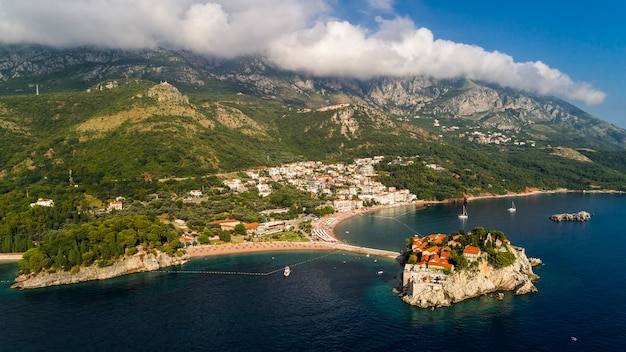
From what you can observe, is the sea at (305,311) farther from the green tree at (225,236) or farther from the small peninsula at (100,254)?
the green tree at (225,236)

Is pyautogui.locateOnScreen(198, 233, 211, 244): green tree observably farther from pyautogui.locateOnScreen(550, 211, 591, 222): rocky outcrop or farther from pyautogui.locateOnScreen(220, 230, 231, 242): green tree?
pyautogui.locateOnScreen(550, 211, 591, 222): rocky outcrop

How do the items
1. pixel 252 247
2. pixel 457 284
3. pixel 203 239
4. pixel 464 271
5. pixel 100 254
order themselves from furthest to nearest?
pixel 203 239
pixel 252 247
pixel 100 254
pixel 464 271
pixel 457 284

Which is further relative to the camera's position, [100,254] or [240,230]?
[240,230]

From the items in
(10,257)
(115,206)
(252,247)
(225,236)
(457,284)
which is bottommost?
(457,284)

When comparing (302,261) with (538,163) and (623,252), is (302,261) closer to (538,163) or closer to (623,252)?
(623,252)

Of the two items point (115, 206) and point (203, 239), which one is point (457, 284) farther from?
point (115, 206)

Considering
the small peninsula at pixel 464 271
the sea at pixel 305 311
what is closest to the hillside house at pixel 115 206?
the sea at pixel 305 311

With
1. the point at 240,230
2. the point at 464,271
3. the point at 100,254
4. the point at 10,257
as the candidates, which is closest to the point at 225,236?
the point at 240,230
